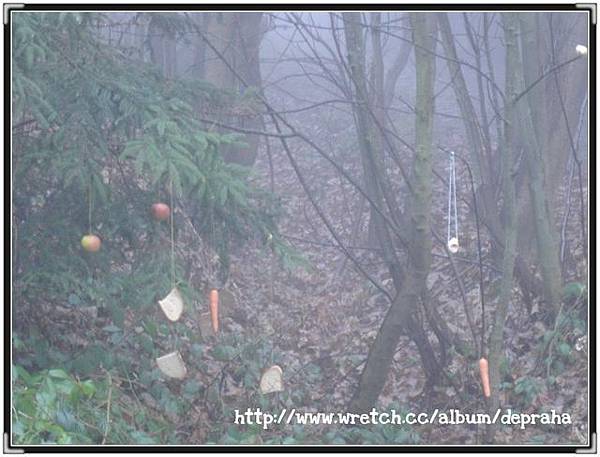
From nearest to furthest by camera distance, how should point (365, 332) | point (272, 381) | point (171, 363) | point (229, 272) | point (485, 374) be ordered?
point (171, 363), point (485, 374), point (272, 381), point (229, 272), point (365, 332)

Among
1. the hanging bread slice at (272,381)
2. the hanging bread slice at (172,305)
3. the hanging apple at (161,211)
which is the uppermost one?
the hanging apple at (161,211)

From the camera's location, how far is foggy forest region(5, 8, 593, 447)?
4609mm

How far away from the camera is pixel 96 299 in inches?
199

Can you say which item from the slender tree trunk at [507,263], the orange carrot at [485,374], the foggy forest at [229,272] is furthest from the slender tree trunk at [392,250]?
the orange carrot at [485,374]

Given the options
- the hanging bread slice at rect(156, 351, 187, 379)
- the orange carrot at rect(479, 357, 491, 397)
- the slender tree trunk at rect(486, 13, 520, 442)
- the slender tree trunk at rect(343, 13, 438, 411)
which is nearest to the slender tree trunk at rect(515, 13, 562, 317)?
the slender tree trunk at rect(486, 13, 520, 442)

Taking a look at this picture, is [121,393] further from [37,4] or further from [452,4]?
[452,4]

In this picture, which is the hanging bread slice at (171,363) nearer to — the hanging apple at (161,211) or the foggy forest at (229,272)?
the foggy forest at (229,272)

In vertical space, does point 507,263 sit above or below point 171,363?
above

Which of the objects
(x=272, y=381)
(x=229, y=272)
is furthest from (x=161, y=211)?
(x=272, y=381)

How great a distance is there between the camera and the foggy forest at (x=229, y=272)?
461 centimetres

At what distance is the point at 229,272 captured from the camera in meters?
6.01

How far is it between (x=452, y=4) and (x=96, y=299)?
3.08 m

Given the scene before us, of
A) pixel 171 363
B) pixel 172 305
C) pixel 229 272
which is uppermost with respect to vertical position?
pixel 229 272

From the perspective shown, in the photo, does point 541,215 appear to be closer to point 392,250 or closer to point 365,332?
point 392,250
